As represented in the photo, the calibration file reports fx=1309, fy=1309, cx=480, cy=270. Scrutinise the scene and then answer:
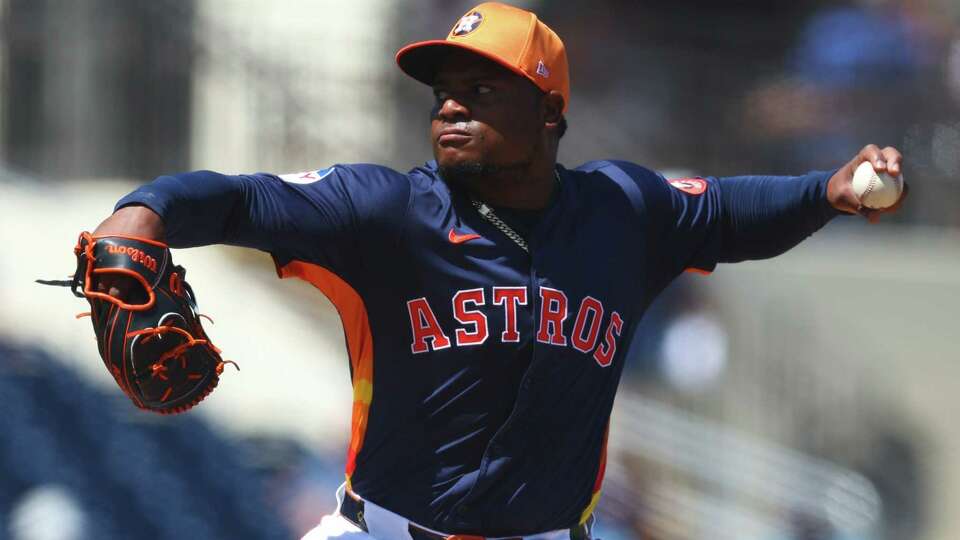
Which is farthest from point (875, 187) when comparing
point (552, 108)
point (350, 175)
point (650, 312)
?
point (650, 312)

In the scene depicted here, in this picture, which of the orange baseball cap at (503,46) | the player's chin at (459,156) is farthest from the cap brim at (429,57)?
the player's chin at (459,156)

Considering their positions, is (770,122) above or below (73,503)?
above

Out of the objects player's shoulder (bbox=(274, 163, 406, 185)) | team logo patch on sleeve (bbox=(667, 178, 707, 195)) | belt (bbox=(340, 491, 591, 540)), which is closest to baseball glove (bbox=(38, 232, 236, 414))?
player's shoulder (bbox=(274, 163, 406, 185))

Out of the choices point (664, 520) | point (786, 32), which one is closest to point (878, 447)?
point (664, 520)

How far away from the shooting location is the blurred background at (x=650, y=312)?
22.2 ft

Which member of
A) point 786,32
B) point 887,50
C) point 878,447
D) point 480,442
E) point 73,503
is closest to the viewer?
point 480,442

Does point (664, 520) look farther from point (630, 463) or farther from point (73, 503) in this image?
point (73, 503)

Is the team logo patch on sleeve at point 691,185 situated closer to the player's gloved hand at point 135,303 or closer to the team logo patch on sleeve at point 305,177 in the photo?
the team logo patch on sleeve at point 305,177

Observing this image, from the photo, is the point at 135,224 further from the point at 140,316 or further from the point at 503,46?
the point at 503,46

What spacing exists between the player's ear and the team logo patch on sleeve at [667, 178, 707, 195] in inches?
14.9

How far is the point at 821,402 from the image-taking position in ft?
23.7

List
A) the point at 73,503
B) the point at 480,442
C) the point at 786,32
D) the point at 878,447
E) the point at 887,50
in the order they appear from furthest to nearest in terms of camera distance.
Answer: the point at 786,32 → the point at 887,50 → the point at 878,447 → the point at 73,503 → the point at 480,442

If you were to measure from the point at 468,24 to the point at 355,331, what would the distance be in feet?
2.56

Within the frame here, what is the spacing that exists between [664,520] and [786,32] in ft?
10.9
